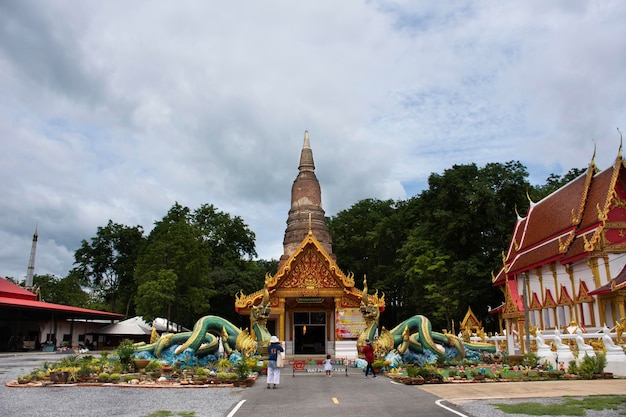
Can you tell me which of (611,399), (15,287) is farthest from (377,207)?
(611,399)

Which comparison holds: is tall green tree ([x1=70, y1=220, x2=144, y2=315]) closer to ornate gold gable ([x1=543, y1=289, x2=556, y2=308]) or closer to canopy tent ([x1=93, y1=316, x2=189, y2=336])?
canopy tent ([x1=93, y1=316, x2=189, y2=336])

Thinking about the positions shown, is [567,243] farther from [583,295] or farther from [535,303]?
[535,303]

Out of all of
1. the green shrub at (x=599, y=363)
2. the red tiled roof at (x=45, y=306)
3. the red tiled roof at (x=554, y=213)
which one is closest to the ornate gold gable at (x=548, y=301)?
the red tiled roof at (x=554, y=213)

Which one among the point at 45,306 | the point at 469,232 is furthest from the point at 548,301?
the point at 45,306

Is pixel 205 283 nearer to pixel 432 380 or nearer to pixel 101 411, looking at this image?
pixel 432 380

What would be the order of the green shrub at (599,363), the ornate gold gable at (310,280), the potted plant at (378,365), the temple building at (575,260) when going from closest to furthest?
the green shrub at (599,363) < the potted plant at (378,365) < the temple building at (575,260) < the ornate gold gable at (310,280)

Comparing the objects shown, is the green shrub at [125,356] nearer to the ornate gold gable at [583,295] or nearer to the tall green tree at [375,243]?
the ornate gold gable at [583,295]

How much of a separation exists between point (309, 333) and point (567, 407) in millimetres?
20672

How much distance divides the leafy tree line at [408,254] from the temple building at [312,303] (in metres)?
7.53

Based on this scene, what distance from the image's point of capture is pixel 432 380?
13.2 m

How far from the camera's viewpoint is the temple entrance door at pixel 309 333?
27.9 metres

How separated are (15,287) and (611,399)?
40103mm

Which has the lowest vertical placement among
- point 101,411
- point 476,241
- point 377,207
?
point 101,411

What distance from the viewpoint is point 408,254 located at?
37125 mm
